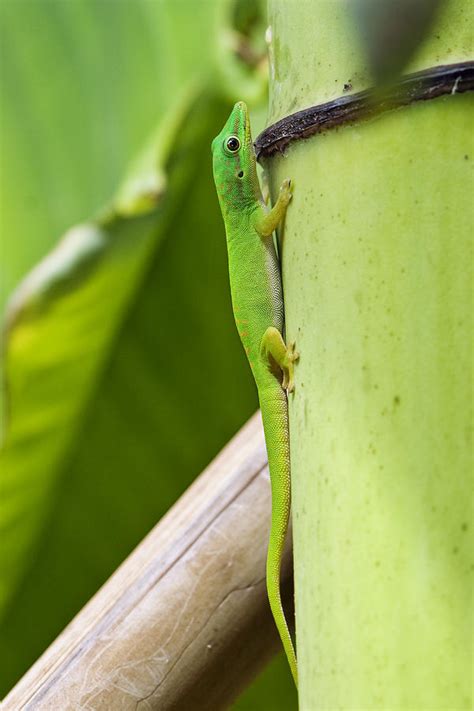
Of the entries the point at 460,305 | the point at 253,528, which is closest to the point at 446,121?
the point at 460,305

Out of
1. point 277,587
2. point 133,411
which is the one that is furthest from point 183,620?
point 133,411

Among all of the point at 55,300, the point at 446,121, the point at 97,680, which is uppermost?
the point at 446,121

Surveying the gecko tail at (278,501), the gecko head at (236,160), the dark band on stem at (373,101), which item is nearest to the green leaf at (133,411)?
the gecko head at (236,160)

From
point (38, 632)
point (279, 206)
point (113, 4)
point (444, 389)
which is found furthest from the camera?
point (113, 4)

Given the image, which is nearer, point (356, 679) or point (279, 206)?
point (356, 679)

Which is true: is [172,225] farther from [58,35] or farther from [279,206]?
[279,206]

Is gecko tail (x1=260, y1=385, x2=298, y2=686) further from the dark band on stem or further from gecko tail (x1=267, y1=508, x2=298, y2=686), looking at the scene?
the dark band on stem

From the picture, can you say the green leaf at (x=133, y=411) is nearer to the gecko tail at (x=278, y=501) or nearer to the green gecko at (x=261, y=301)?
the green gecko at (x=261, y=301)

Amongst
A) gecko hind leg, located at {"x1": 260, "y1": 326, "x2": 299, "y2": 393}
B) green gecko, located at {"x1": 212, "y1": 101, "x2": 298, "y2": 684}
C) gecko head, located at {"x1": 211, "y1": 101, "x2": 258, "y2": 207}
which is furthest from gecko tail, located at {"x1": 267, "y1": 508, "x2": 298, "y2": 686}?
gecko head, located at {"x1": 211, "y1": 101, "x2": 258, "y2": 207}
